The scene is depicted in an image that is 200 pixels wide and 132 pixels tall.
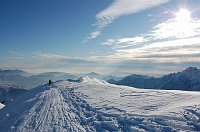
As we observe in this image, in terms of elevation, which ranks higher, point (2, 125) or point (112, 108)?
point (112, 108)

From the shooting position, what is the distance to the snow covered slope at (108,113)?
19641 mm

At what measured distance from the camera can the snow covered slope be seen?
64.4 feet

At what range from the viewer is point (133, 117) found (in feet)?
68.7

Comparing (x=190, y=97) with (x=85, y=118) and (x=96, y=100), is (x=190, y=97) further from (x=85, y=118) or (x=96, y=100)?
(x=85, y=118)

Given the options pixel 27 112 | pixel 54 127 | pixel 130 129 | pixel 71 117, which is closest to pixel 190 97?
pixel 130 129

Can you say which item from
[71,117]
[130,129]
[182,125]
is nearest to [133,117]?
[130,129]

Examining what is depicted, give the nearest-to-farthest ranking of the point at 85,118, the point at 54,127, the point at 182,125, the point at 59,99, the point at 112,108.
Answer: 1. the point at 182,125
2. the point at 54,127
3. the point at 85,118
4. the point at 112,108
5. the point at 59,99

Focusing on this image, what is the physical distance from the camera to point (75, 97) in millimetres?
29453

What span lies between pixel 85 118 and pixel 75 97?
7541 mm

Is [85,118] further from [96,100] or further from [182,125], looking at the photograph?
[182,125]

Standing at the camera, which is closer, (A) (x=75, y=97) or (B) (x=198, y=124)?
(B) (x=198, y=124)

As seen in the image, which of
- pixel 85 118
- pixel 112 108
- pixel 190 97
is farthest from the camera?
pixel 190 97

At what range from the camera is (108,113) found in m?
22.6

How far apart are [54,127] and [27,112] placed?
5327 mm
